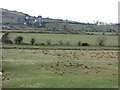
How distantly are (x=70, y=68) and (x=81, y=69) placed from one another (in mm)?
1834

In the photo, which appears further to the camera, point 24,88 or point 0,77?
point 0,77

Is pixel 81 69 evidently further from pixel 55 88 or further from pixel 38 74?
pixel 55 88

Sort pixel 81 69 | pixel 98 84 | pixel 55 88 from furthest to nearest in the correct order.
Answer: pixel 81 69 < pixel 98 84 < pixel 55 88

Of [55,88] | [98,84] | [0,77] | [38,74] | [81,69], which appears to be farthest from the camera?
[81,69]

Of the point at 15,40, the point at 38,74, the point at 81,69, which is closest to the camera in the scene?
the point at 38,74

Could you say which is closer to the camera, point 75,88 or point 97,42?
point 75,88

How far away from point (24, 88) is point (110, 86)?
8.30 meters

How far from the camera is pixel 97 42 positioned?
108 m

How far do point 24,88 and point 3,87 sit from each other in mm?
2118

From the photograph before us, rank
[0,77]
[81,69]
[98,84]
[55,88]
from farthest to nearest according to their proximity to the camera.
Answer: [81,69] < [0,77] < [98,84] < [55,88]

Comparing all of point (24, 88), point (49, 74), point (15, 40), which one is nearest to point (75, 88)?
point (24, 88)

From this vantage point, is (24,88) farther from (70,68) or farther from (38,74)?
(70,68)

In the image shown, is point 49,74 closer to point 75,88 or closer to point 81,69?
point 81,69

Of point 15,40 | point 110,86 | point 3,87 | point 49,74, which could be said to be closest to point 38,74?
point 49,74
